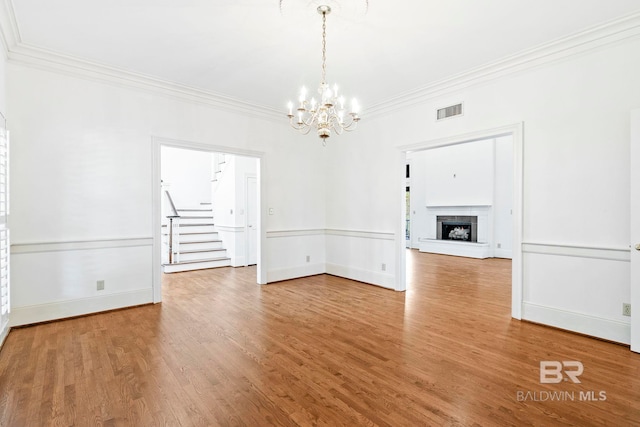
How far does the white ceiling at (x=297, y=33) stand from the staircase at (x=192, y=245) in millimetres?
3788

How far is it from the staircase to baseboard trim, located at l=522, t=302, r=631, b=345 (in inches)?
229

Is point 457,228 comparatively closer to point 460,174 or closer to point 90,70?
point 460,174

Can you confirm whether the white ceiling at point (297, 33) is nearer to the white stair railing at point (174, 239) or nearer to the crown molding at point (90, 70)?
the crown molding at point (90, 70)

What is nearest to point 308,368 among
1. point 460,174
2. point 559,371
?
point 559,371

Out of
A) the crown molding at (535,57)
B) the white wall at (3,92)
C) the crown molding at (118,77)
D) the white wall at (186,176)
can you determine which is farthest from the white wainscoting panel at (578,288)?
the white wall at (186,176)

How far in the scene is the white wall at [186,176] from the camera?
9023 millimetres

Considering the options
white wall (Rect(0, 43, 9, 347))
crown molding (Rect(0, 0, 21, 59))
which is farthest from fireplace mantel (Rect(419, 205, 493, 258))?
crown molding (Rect(0, 0, 21, 59))

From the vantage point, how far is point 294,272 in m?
5.97

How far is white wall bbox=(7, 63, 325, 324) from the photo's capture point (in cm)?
353

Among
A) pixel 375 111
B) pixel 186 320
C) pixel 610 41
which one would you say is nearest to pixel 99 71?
pixel 186 320

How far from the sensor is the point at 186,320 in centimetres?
373

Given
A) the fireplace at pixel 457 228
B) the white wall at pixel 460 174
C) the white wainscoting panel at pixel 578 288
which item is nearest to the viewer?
the white wainscoting panel at pixel 578 288

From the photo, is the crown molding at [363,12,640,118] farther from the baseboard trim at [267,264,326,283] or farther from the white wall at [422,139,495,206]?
the white wall at [422,139,495,206]

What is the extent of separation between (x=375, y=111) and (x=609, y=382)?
173 inches
